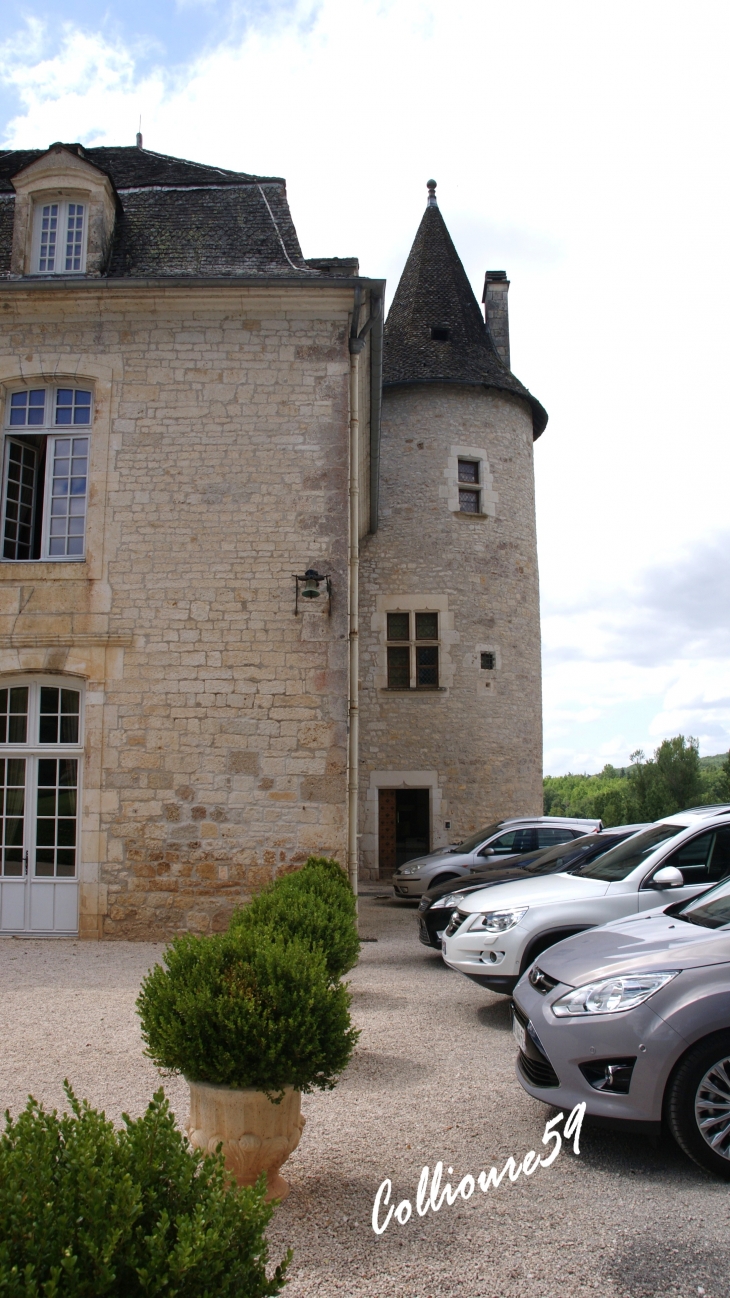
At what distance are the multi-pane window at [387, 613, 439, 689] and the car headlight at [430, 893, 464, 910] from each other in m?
8.33

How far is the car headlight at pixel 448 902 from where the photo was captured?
843 cm

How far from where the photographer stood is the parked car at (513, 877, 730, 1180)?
12.1ft

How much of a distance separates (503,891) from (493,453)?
12.4 meters

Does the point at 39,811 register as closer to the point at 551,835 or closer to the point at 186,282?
the point at 186,282

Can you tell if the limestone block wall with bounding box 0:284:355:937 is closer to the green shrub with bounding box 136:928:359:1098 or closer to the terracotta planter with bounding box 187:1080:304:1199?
the green shrub with bounding box 136:928:359:1098

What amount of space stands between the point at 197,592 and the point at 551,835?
20.5 feet

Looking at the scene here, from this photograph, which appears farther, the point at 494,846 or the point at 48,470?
the point at 494,846

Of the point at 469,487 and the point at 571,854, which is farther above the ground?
the point at 469,487

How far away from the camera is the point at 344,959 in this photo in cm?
539

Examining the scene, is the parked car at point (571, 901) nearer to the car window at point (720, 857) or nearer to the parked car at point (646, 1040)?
the car window at point (720, 857)

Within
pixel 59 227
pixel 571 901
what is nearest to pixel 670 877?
pixel 571 901

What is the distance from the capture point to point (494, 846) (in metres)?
12.4

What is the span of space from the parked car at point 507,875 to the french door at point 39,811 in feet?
12.3

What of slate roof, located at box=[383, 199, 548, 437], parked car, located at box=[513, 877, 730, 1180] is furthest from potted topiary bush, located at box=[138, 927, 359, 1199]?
slate roof, located at box=[383, 199, 548, 437]
